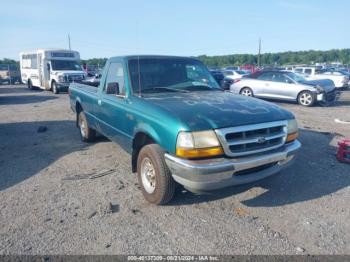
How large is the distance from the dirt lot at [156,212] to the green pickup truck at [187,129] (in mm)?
458

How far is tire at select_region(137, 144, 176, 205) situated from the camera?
343 centimetres

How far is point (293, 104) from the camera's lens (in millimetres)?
13836

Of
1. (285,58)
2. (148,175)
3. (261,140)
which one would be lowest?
(148,175)

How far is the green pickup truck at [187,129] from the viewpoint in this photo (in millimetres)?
3121

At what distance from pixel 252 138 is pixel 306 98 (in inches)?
434

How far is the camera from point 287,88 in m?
13.4

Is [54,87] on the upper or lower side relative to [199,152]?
upper

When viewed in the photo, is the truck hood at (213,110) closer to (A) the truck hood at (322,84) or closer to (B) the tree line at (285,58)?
(A) the truck hood at (322,84)

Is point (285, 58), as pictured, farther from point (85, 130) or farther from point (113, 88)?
point (113, 88)

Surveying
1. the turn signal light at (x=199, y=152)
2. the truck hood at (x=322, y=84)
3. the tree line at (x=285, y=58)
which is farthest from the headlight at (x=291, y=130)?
the tree line at (x=285, y=58)

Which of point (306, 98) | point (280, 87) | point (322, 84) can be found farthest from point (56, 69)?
point (322, 84)

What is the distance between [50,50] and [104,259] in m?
20.0

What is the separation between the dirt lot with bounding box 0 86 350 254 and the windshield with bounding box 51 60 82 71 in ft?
51.2

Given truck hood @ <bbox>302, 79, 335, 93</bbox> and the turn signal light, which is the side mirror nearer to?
the turn signal light
